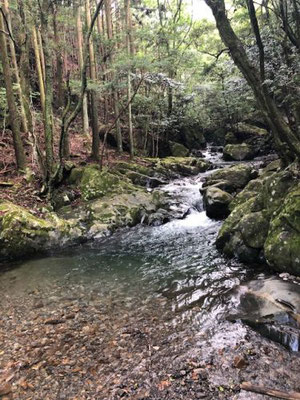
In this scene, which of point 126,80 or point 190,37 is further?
point 190,37

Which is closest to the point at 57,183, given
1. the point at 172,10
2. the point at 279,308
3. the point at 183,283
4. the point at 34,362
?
the point at 183,283

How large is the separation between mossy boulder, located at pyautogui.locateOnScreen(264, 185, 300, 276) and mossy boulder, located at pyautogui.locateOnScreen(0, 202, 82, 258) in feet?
Result: 18.2

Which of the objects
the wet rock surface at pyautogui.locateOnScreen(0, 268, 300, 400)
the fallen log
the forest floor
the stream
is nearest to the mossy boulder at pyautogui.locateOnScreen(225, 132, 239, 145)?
the forest floor

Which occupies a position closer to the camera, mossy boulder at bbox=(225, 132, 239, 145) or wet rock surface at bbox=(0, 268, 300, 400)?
wet rock surface at bbox=(0, 268, 300, 400)

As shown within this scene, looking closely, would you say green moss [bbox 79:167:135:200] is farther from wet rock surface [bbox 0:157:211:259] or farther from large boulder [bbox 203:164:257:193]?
large boulder [bbox 203:164:257:193]

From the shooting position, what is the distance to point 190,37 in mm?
23781

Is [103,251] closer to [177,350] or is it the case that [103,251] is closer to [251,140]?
[177,350]

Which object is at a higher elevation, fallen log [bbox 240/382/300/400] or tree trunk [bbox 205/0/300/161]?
tree trunk [bbox 205/0/300/161]

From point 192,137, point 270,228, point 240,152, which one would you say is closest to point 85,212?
point 270,228

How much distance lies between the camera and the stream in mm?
3340

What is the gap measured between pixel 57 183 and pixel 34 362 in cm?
851

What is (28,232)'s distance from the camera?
26.9 ft

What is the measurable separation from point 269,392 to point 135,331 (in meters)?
1.94

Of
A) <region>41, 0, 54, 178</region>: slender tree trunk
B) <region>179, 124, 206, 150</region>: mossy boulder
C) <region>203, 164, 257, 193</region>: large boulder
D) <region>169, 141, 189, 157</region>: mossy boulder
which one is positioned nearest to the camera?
<region>41, 0, 54, 178</region>: slender tree trunk
